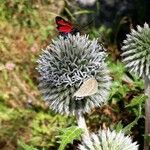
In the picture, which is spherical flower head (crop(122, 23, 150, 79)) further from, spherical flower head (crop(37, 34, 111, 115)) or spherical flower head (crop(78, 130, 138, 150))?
spherical flower head (crop(78, 130, 138, 150))

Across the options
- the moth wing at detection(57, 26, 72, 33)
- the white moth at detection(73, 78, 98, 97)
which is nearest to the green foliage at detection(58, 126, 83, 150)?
the white moth at detection(73, 78, 98, 97)

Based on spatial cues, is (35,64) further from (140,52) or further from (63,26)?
(140,52)

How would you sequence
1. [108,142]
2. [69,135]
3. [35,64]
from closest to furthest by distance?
[108,142]
[69,135]
[35,64]

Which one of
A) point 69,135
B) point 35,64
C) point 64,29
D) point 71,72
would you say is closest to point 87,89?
point 71,72

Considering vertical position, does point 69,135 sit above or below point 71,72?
below

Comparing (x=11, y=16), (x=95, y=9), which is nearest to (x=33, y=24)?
(x=11, y=16)

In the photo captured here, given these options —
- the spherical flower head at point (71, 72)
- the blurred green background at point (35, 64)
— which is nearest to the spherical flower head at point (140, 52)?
the spherical flower head at point (71, 72)
